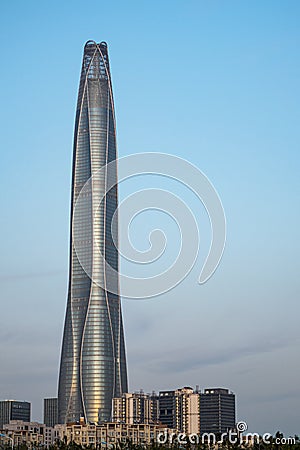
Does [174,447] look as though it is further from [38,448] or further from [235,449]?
[38,448]

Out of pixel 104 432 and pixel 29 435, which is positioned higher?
pixel 104 432

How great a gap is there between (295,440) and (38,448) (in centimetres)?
4009

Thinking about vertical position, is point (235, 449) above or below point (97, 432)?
below

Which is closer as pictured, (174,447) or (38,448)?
(174,447)

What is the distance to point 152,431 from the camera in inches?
7677

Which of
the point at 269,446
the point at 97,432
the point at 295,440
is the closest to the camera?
the point at 269,446

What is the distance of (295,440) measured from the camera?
125250 millimetres

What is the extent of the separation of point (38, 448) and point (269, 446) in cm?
4273

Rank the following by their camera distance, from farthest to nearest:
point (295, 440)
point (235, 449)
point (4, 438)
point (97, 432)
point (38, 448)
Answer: point (97, 432) < point (4, 438) < point (38, 448) < point (295, 440) < point (235, 449)

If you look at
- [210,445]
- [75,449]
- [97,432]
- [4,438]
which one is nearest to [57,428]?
[97,432]

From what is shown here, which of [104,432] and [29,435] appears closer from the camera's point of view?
[29,435]

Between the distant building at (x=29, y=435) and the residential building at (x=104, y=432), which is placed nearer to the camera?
the distant building at (x=29, y=435)

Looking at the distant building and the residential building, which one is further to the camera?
the residential building

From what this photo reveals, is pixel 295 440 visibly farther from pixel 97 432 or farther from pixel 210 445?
pixel 97 432
